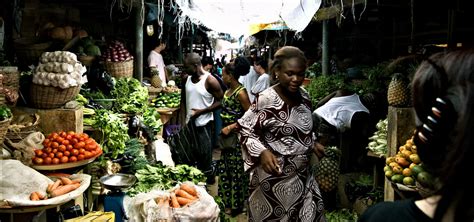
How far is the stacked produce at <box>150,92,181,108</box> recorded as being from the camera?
931 cm

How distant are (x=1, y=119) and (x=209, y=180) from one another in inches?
154

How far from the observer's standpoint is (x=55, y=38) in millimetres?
6312

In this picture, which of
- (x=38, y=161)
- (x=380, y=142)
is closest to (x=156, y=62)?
(x=380, y=142)

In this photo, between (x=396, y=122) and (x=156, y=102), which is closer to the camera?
(x=396, y=122)

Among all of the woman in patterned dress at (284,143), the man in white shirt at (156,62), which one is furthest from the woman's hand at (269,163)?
the man in white shirt at (156,62)

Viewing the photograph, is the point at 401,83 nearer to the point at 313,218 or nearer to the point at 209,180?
the point at 313,218

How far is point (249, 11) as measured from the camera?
17.2 ft

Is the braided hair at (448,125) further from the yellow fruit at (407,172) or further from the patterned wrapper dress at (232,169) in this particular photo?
the patterned wrapper dress at (232,169)

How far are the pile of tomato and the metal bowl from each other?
476 mm

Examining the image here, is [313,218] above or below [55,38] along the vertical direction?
below

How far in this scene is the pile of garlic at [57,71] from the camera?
15.4ft

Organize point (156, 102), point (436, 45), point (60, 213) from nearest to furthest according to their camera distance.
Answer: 1. point (60, 213)
2. point (436, 45)
3. point (156, 102)

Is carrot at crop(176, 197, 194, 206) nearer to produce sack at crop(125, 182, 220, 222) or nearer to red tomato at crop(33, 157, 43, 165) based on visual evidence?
produce sack at crop(125, 182, 220, 222)

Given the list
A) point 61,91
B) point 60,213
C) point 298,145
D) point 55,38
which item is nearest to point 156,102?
point 55,38
